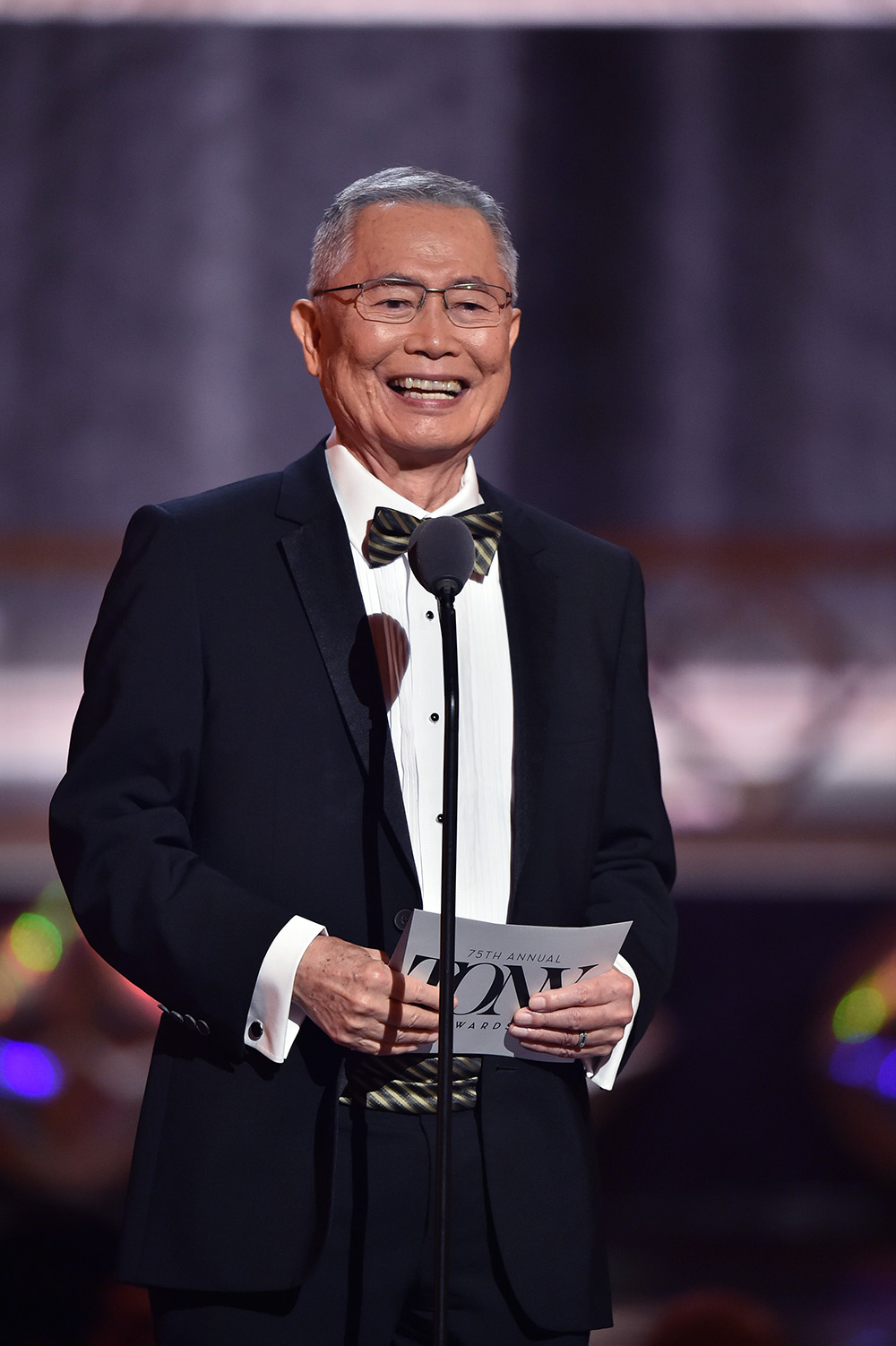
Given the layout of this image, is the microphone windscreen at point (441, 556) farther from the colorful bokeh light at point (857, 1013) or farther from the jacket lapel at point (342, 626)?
the colorful bokeh light at point (857, 1013)

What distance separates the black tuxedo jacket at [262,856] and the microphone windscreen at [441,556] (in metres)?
0.28

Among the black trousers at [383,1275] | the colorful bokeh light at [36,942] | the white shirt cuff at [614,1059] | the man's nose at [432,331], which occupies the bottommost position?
the black trousers at [383,1275]

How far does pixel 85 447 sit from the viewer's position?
11.5 ft

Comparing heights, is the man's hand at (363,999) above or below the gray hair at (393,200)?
below

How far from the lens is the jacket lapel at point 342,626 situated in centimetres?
154

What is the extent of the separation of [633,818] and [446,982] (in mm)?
625

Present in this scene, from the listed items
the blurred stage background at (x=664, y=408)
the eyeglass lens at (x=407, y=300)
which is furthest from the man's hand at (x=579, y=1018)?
the blurred stage background at (x=664, y=408)

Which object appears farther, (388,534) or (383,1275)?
(388,534)

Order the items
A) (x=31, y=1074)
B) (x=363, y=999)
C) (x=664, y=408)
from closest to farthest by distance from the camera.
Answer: (x=363, y=999) < (x=31, y=1074) < (x=664, y=408)

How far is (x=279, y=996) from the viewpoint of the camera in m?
1.43

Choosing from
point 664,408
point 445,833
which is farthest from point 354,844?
point 664,408

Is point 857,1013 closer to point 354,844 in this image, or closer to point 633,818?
point 633,818

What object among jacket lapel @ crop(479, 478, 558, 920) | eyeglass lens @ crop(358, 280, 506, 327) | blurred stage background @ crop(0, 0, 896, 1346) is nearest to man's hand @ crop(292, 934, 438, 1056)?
jacket lapel @ crop(479, 478, 558, 920)

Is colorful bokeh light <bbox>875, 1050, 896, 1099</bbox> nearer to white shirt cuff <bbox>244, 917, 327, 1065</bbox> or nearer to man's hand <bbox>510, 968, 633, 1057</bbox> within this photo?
man's hand <bbox>510, 968, 633, 1057</bbox>
